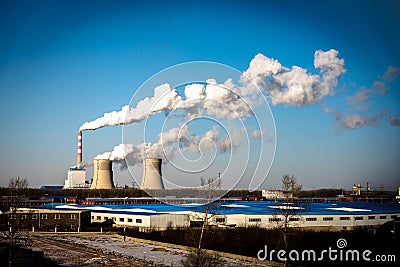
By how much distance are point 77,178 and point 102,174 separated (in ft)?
54.1

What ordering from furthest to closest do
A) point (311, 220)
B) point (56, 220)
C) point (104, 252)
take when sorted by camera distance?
point (311, 220) < point (56, 220) < point (104, 252)

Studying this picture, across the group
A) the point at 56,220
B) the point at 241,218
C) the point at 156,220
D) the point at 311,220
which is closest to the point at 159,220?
the point at 156,220

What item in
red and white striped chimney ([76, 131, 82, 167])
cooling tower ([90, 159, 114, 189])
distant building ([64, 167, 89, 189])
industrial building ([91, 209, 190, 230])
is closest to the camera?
industrial building ([91, 209, 190, 230])

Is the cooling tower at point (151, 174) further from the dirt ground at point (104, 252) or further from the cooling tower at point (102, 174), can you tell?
the dirt ground at point (104, 252)

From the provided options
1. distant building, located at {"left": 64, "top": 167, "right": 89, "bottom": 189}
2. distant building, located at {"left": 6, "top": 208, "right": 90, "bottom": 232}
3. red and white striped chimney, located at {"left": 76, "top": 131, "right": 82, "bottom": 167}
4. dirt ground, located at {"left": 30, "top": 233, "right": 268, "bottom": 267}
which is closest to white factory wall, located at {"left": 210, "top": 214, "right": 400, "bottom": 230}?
dirt ground, located at {"left": 30, "top": 233, "right": 268, "bottom": 267}

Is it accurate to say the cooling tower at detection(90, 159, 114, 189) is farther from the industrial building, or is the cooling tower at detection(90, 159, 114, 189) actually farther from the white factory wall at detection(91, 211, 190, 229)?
the white factory wall at detection(91, 211, 190, 229)

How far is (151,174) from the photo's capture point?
39.5 metres

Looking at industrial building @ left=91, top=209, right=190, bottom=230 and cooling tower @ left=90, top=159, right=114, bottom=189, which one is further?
cooling tower @ left=90, top=159, right=114, bottom=189

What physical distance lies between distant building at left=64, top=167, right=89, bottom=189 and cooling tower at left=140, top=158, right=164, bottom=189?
24.0 meters

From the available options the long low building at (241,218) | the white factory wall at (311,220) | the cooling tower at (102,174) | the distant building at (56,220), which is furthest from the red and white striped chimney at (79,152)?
the white factory wall at (311,220)

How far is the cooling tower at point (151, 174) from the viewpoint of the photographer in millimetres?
39531

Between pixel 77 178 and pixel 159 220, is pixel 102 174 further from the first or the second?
pixel 159 220

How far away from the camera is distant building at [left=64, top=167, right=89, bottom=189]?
6166 cm

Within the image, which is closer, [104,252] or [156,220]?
[104,252]
